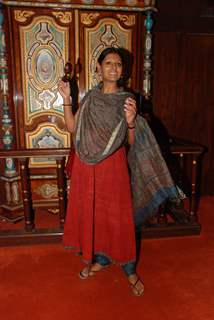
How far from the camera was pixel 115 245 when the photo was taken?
6.58 ft

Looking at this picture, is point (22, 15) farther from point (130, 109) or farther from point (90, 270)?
point (90, 270)

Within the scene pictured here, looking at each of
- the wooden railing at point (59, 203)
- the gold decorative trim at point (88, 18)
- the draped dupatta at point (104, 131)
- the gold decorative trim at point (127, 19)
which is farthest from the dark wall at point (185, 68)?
the draped dupatta at point (104, 131)

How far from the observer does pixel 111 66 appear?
1787mm

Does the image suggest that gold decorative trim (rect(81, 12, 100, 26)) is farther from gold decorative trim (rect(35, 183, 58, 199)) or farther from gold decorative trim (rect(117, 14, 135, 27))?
gold decorative trim (rect(35, 183, 58, 199))

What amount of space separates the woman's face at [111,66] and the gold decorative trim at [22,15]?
5.48 feet

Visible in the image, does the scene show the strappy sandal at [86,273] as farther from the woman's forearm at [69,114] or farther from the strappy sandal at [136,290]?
the woman's forearm at [69,114]

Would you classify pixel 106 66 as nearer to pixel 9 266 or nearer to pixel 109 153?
pixel 109 153

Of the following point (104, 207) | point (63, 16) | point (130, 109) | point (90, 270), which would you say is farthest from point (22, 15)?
point (90, 270)

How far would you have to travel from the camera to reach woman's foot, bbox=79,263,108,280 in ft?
7.27

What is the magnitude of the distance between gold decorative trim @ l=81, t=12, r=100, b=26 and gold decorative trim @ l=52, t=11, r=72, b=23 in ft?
0.43

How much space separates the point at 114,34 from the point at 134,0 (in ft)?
1.23

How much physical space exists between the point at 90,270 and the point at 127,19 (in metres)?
2.48

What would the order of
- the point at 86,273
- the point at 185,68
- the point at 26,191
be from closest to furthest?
the point at 86,273
the point at 26,191
the point at 185,68

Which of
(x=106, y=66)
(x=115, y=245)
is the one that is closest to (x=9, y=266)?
(x=115, y=245)
